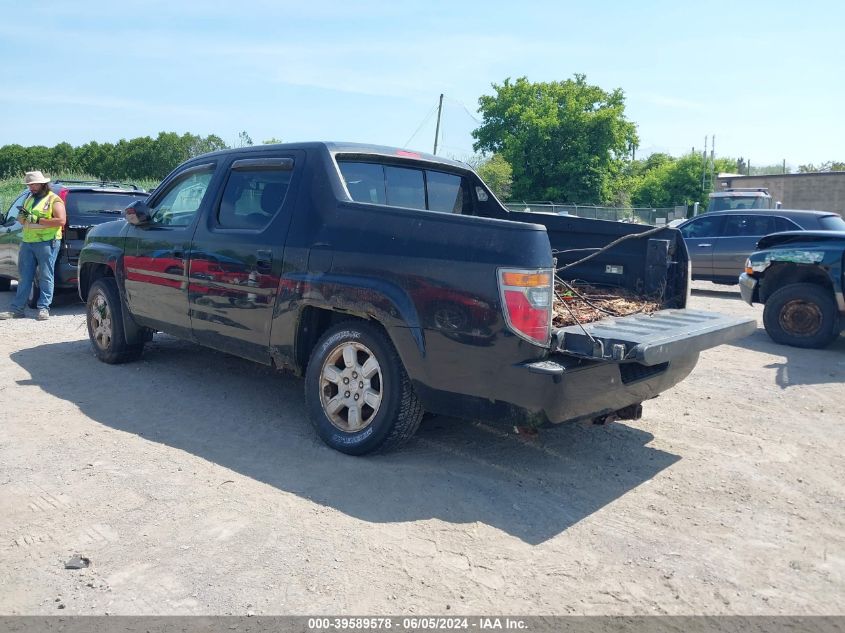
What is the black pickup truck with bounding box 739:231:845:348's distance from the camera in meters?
8.45

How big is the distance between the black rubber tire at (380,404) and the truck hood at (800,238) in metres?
6.39

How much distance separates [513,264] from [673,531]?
158 cm

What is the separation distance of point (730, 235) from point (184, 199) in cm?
1150

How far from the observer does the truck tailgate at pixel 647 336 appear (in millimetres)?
3861

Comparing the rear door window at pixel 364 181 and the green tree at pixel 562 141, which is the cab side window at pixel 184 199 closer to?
the rear door window at pixel 364 181

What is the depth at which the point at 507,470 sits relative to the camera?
4508mm

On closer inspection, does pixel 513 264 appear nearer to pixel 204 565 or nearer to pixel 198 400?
pixel 204 565

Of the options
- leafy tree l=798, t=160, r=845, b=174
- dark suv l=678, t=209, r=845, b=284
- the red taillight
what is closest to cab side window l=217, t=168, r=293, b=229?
the red taillight

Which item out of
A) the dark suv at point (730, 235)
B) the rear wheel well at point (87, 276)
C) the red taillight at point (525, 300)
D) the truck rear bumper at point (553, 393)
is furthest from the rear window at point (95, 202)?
the dark suv at point (730, 235)

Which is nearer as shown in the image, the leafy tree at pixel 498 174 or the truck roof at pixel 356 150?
the truck roof at pixel 356 150

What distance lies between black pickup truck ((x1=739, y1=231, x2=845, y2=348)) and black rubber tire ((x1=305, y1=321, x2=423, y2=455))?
6.09 meters

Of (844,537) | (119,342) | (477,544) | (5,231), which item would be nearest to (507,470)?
(477,544)

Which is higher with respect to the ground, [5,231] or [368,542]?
[5,231]

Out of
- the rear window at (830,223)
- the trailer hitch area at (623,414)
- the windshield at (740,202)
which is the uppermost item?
the windshield at (740,202)
